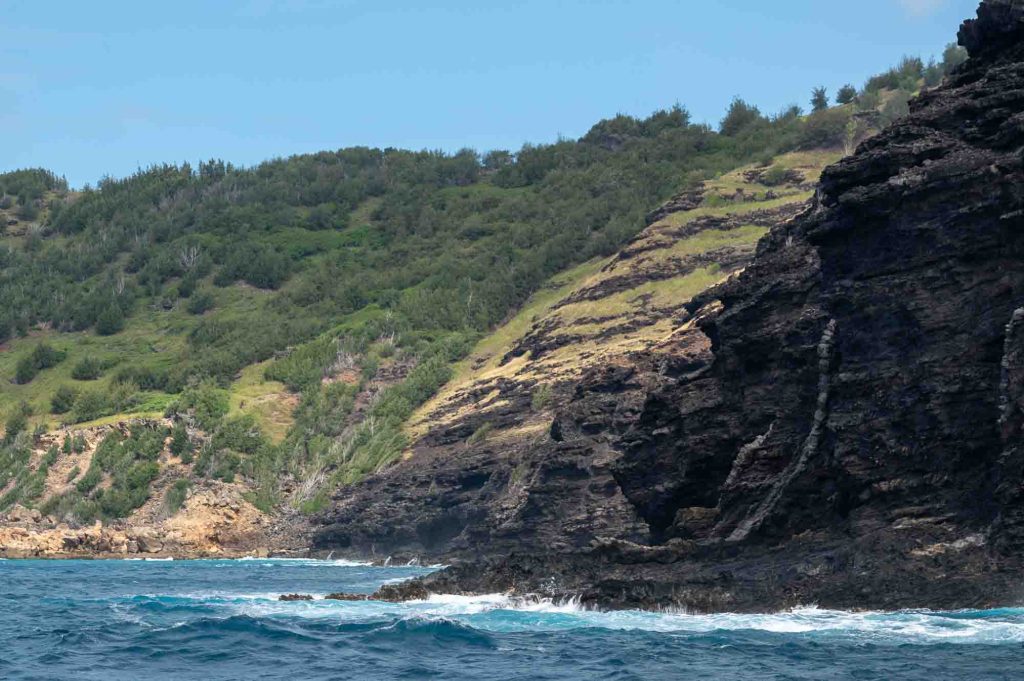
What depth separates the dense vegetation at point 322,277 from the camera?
4574 inches

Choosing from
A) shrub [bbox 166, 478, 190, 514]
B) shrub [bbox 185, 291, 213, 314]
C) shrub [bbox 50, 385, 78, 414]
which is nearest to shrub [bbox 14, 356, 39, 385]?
shrub [bbox 50, 385, 78, 414]

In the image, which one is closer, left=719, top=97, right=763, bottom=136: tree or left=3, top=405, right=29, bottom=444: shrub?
left=3, top=405, right=29, bottom=444: shrub

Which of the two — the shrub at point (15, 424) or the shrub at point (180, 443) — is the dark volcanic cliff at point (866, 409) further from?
the shrub at point (15, 424)

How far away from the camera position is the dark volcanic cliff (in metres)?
37.9

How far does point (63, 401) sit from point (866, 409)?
333ft

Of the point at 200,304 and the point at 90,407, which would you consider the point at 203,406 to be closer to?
the point at 90,407

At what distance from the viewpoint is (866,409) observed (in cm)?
4103

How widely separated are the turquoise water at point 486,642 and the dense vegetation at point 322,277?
6274 cm

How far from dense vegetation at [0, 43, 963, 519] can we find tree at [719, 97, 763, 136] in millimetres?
300

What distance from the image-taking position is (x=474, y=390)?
107062 mm

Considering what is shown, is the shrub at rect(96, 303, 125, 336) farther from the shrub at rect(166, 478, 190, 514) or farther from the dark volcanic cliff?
the dark volcanic cliff

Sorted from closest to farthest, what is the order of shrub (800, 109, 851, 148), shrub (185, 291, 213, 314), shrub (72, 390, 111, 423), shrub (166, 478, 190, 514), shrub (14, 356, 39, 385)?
1. shrub (166, 478, 190, 514)
2. shrub (72, 390, 111, 423)
3. shrub (14, 356, 39, 385)
4. shrub (800, 109, 851, 148)
5. shrub (185, 291, 213, 314)

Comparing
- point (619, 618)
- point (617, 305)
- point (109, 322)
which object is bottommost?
point (619, 618)

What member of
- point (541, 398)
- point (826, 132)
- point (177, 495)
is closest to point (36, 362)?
point (177, 495)
